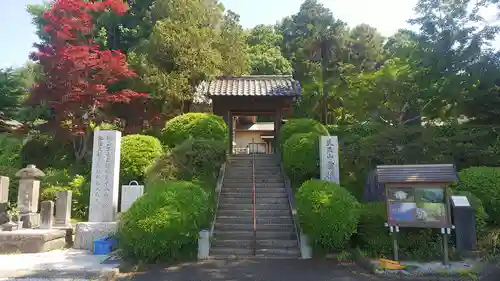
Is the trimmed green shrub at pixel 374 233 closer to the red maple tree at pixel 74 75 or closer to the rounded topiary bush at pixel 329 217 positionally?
the rounded topiary bush at pixel 329 217

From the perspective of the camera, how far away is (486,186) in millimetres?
10156

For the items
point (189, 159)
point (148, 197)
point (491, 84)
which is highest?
point (491, 84)

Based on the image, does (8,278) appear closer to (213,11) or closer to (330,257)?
(330,257)

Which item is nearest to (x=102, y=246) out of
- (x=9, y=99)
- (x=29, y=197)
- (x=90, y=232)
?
(x=90, y=232)

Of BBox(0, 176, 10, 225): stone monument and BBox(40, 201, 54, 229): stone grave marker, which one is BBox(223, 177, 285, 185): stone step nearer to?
BBox(40, 201, 54, 229): stone grave marker

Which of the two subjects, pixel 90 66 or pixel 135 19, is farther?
pixel 135 19

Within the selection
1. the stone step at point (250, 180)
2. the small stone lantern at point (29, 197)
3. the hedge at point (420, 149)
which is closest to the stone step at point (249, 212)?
the stone step at point (250, 180)

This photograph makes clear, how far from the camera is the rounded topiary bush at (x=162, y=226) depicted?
27.3 ft

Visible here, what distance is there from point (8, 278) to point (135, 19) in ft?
58.6

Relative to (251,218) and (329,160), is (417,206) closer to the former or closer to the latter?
(329,160)

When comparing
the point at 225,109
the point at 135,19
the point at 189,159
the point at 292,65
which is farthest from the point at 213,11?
the point at 292,65

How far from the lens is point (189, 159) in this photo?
13367 millimetres

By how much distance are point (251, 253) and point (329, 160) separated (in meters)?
3.94

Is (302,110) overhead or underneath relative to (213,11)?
underneath
